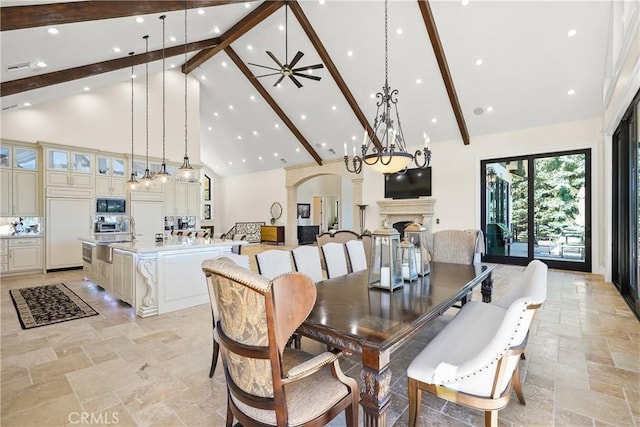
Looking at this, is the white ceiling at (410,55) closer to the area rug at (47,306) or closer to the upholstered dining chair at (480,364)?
the area rug at (47,306)

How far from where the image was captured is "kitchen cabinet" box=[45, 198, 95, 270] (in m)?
6.41

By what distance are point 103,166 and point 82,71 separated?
2304 mm

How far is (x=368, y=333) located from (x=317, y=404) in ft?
1.25

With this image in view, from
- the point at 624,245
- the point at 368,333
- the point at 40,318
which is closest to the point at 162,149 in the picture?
the point at 40,318

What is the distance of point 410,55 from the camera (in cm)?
621

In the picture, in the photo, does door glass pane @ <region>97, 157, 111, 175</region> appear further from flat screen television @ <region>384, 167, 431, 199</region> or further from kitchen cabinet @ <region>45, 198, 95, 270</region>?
flat screen television @ <region>384, 167, 431, 199</region>


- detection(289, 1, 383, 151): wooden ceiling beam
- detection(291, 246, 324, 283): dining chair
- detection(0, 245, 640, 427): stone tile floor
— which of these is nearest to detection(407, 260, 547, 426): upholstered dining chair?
detection(0, 245, 640, 427): stone tile floor

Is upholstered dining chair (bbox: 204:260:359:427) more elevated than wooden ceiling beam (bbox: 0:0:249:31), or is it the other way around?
wooden ceiling beam (bbox: 0:0:249:31)

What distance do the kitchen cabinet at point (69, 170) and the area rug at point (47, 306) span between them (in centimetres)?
254

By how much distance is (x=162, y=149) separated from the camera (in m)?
8.36

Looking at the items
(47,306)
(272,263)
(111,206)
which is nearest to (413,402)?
(272,263)

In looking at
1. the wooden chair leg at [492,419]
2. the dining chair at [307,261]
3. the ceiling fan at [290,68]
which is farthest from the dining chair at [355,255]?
the ceiling fan at [290,68]

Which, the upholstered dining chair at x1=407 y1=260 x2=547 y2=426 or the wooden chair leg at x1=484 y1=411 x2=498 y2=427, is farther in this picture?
the wooden chair leg at x1=484 y1=411 x2=498 y2=427

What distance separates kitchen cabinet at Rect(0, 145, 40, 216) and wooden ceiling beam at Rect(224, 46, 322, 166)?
16.6 feet
